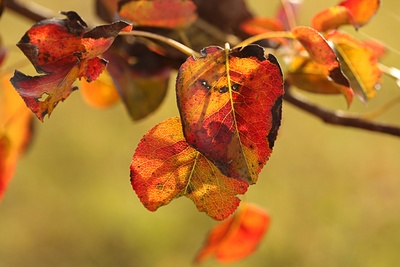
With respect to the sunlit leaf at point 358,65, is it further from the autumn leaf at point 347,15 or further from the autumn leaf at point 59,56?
the autumn leaf at point 59,56

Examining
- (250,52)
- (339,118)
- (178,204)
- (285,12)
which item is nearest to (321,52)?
(250,52)

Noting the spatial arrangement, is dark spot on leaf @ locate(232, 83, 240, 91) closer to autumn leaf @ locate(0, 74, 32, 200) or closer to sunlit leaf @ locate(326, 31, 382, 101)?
sunlit leaf @ locate(326, 31, 382, 101)

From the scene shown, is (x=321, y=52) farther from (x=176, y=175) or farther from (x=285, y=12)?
(x=285, y=12)

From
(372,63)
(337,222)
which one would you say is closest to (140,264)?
(337,222)

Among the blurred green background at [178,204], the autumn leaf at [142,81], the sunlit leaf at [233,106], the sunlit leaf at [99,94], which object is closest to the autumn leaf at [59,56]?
the sunlit leaf at [233,106]

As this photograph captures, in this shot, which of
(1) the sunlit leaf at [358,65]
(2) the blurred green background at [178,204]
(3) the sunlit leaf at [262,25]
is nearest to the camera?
(1) the sunlit leaf at [358,65]

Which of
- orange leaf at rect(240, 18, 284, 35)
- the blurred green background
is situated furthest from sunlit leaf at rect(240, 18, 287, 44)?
the blurred green background
